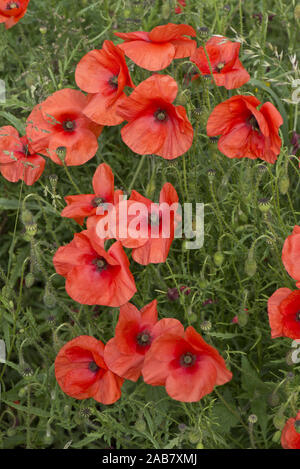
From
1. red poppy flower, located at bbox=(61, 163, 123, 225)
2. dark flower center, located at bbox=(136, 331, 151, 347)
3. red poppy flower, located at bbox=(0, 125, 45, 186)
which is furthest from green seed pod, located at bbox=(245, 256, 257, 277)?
red poppy flower, located at bbox=(0, 125, 45, 186)

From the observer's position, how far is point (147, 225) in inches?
71.6

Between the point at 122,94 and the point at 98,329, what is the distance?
76 cm

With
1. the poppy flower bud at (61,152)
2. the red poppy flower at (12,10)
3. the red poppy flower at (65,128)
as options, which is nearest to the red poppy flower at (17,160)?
the red poppy flower at (65,128)

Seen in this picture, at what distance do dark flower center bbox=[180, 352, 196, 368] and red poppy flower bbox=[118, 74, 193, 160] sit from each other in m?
0.59

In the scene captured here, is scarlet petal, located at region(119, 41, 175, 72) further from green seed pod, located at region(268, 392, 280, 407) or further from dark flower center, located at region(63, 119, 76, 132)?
green seed pod, located at region(268, 392, 280, 407)

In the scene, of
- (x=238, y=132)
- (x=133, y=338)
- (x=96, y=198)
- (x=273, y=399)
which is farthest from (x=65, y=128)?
(x=273, y=399)

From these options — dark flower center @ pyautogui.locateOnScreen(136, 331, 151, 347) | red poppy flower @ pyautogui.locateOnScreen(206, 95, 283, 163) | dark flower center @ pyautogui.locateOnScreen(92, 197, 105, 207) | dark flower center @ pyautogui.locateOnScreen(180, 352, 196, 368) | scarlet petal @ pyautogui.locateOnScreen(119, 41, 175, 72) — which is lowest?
dark flower center @ pyautogui.locateOnScreen(136, 331, 151, 347)

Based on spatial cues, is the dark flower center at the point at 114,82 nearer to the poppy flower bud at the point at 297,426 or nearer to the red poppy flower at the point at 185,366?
the red poppy flower at the point at 185,366

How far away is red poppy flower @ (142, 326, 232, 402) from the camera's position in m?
1.61

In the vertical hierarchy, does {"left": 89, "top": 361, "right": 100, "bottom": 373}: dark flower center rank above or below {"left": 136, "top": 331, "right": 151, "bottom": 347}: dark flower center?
below

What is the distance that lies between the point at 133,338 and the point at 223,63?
1.01 m

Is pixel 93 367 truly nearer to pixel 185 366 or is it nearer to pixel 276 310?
pixel 185 366

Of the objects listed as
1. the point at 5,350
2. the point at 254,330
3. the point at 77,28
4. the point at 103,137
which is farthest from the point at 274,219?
the point at 77,28

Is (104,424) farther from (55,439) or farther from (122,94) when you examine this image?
(122,94)
